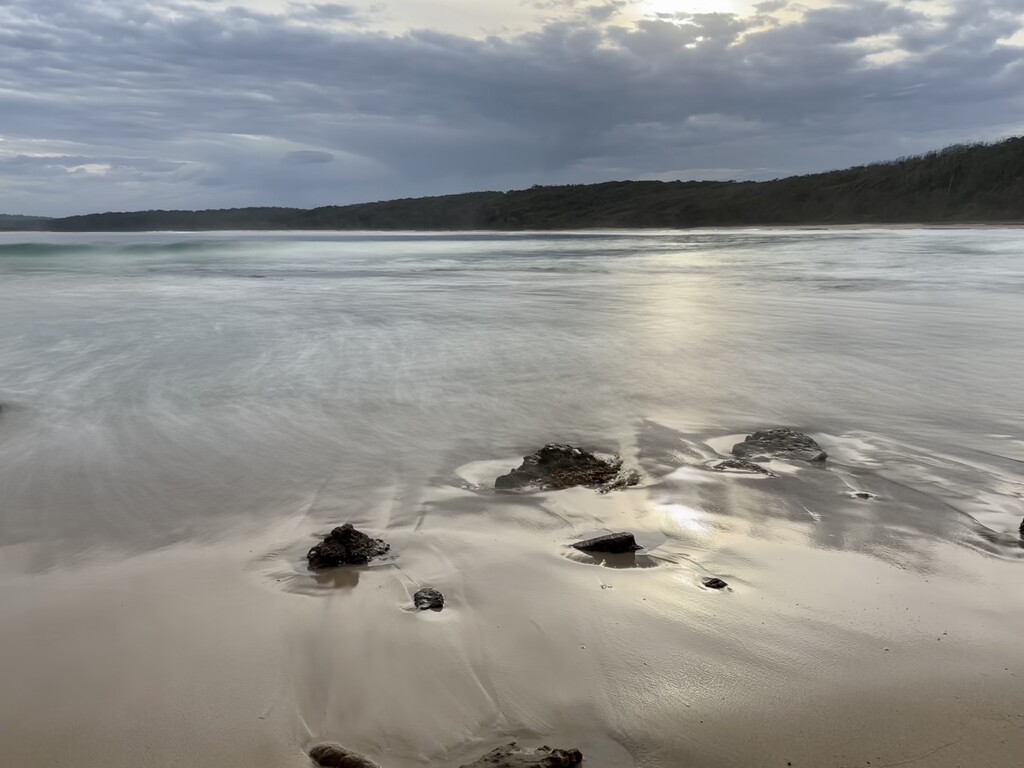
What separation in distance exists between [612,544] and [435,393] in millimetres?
3608

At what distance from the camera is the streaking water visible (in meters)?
3.91

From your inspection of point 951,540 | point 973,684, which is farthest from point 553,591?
point 951,540

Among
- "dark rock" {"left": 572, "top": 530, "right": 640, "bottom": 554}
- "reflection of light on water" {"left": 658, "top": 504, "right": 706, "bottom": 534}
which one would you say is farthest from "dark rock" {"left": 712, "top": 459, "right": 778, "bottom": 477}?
"dark rock" {"left": 572, "top": 530, "right": 640, "bottom": 554}

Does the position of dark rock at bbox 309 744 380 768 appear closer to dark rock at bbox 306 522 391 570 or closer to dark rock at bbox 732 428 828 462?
dark rock at bbox 306 522 391 570

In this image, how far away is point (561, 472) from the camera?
398cm

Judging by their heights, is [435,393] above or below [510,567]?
below

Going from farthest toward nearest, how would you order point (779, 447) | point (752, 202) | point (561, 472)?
point (752, 202), point (779, 447), point (561, 472)

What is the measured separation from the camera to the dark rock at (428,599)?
2644 mm

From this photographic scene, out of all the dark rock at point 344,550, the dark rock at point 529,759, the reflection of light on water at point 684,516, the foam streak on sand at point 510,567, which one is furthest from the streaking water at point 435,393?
the dark rock at point 529,759

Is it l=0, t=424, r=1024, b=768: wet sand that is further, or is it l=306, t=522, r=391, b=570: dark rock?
l=306, t=522, r=391, b=570: dark rock

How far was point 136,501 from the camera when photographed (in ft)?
12.7

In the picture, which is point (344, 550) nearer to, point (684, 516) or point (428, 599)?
point (428, 599)

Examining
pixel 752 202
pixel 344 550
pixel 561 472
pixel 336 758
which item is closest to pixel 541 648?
pixel 336 758

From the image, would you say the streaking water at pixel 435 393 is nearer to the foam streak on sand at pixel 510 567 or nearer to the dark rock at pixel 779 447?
the foam streak on sand at pixel 510 567
